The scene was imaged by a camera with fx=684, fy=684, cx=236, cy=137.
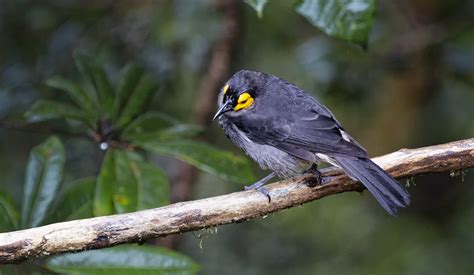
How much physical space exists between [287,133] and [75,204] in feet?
4.32

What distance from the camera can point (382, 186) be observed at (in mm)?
3402

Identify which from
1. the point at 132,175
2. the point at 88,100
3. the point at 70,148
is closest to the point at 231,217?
the point at 132,175

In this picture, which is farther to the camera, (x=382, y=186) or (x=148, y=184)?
(x=148, y=184)

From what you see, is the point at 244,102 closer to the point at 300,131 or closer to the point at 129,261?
the point at 300,131

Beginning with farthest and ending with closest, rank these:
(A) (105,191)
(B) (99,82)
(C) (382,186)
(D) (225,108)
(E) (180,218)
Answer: (D) (225,108) < (B) (99,82) < (A) (105,191) < (C) (382,186) < (E) (180,218)

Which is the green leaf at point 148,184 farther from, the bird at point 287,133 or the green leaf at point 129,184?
the bird at point 287,133

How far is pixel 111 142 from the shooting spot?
414 centimetres

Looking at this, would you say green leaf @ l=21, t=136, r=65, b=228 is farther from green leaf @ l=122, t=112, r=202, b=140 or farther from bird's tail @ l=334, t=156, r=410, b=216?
bird's tail @ l=334, t=156, r=410, b=216

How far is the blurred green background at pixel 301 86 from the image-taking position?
5410 mm

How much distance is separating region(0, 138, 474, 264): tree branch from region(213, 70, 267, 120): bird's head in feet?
3.70

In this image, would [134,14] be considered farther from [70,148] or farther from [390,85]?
[390,85]

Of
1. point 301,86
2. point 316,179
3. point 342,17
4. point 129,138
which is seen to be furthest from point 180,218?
point 301,86

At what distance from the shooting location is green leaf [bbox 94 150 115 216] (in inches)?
147

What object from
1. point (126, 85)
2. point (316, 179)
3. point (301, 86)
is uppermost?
point (316, 179)
